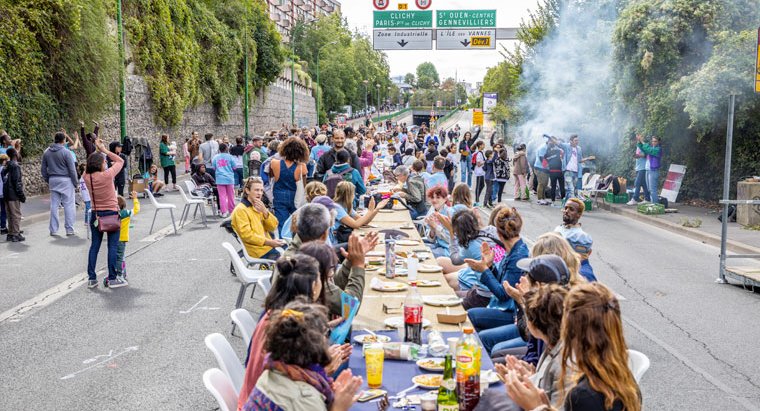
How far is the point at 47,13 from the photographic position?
71.7 feet

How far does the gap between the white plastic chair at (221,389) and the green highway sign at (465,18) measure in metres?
29.3

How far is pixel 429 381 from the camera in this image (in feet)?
13.3

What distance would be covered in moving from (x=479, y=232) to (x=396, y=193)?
19.5 feet

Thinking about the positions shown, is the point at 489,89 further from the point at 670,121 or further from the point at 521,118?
the point at 670,121

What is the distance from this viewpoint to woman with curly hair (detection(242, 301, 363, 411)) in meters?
3.26

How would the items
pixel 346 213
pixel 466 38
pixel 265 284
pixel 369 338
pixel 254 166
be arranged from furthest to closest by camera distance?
1. pixel 466 38
2. pixel 254 166
3. pixel 346 213
4. pixel 265 284
5. pixel 369 338

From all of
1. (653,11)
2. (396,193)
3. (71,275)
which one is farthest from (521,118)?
(71,275)

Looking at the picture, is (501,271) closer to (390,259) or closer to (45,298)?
(390,259)

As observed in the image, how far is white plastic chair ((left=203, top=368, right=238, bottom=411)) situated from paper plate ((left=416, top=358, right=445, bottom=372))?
3.51ft

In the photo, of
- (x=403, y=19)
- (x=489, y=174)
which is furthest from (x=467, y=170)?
(x=403, y=19)

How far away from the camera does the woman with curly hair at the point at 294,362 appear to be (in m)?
3.26

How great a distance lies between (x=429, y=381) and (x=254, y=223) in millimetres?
5237

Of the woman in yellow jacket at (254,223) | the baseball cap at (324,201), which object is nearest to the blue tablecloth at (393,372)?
the baseball cap at (324,201)

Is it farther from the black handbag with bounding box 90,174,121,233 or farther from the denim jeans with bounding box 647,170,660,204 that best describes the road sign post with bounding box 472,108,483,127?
the black handbag with bounding box 90,174,121,233
